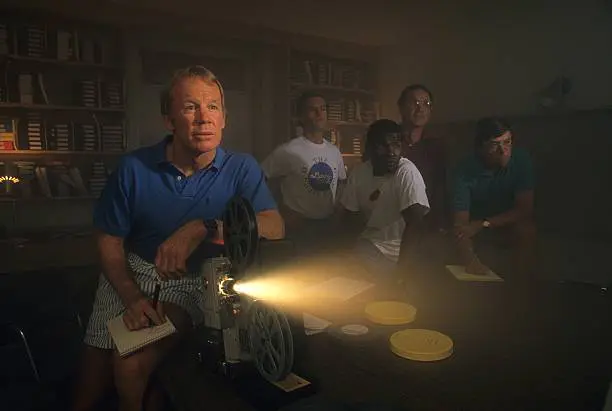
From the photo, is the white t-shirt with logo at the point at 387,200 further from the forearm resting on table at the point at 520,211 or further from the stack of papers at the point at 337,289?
the forearm resting on table at the point at 520,211

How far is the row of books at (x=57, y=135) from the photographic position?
8.73 feet

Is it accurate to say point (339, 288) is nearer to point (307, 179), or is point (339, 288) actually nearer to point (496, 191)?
point (307, 179)

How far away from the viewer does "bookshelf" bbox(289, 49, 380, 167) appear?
238 cm

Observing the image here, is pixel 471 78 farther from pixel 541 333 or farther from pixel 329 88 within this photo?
pixel 541 333

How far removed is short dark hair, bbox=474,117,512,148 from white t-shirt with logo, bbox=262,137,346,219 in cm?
58

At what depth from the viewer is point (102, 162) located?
2754 millimetres

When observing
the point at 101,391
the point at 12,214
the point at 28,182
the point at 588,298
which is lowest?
the point at 101,391

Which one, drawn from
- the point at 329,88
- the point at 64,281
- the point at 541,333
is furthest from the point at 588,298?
the point at 64,281

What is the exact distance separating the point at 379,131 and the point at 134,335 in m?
1.08

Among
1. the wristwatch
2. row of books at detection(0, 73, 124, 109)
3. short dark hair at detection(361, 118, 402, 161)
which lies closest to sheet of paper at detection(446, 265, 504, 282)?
short dark hair at detection(361, 118, 402, 161)

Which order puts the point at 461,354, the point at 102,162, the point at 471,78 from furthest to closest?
1. the point at 102,162
2. the point at 471,78
3. the point at 461,354

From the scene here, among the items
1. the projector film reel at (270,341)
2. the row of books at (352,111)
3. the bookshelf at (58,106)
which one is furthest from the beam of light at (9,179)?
the projector film reel at (270,341)

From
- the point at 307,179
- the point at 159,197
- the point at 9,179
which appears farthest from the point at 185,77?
the point at 9,179

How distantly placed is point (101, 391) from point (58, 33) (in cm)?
243
